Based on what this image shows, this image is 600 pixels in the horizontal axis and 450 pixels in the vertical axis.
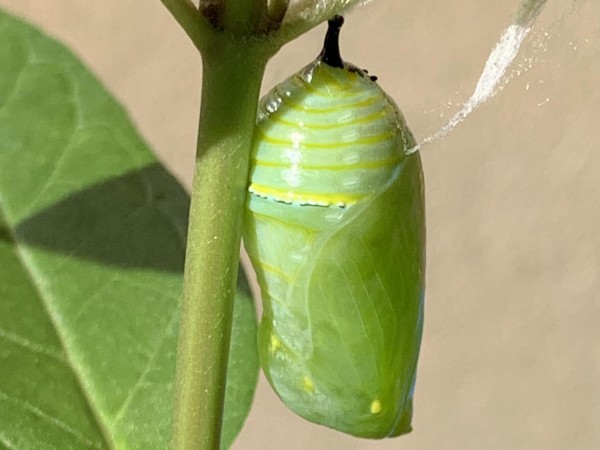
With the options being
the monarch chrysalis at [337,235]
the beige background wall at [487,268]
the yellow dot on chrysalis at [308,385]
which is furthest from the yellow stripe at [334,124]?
the beige background wall at [487,268]

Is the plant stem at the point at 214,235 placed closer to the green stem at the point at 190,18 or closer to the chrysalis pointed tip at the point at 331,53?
the green stem at the point at 190,18

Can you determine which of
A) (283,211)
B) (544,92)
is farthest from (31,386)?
(544,92)

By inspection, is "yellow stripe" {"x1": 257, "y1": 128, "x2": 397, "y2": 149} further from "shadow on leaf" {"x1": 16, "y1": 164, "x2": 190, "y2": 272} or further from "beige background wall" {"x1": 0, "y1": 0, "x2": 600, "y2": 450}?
"beige background wall" {"x1": 0, "y1": 0, "x2": 600, "y2": 450}

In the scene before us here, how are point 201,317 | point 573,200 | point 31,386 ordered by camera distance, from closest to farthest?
point 201,317, point 31,386, point 573,200

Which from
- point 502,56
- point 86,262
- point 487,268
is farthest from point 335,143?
point 487,268

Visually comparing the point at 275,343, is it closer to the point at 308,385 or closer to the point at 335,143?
the point at 308,385

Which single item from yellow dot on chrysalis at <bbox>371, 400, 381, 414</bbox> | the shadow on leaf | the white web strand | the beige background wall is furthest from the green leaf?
the beige background wall

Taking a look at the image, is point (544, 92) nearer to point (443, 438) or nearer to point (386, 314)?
point (386, 314)
